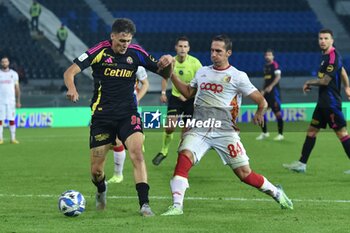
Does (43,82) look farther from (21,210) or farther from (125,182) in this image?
(21,210)

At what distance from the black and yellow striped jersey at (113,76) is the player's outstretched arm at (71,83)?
25 cm

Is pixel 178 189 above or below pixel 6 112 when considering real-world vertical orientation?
above

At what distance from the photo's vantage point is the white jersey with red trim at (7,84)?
19.0m

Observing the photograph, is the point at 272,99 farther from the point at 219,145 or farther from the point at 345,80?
the point at 219,145

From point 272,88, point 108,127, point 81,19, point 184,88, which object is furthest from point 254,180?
point 81,19

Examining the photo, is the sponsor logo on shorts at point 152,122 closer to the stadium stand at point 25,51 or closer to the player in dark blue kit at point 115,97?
the player in dark blue kit at point 115,97

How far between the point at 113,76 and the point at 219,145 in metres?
1.39

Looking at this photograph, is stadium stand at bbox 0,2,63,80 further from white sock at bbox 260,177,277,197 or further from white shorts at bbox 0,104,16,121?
white sock at bbox 260,177,277,197

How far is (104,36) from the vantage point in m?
34.6

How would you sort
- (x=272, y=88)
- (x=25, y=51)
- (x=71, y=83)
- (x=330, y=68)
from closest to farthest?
(x=71, y=83)
(x=330, y=68)
(x=272, y=88)
(x=25, y=51)

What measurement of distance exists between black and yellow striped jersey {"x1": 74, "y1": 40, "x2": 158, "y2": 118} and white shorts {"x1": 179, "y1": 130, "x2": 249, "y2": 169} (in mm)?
745

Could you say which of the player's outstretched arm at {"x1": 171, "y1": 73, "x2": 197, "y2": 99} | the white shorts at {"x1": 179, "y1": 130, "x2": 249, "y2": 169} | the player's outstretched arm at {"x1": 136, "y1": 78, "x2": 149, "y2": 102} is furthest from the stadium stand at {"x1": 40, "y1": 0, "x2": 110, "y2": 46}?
the white shorts at {"x1": 179, "y1": 130, "x2": 249, "y2": 169}

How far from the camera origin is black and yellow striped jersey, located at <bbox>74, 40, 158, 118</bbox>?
26.5 ft

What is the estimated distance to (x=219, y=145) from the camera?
8.19m
